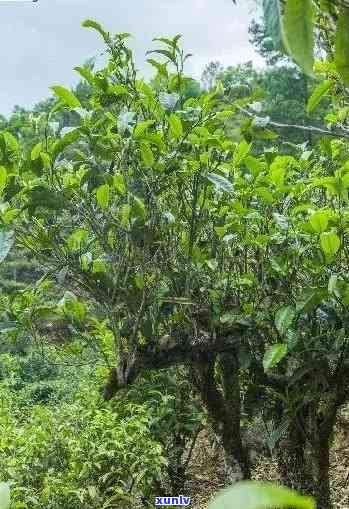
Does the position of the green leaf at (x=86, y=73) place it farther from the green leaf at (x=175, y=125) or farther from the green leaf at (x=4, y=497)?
the green leaf at (x=4, y=497)

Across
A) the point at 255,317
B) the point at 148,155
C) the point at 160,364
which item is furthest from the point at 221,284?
the point at 148,155

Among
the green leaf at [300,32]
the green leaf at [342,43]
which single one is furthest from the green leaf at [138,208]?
the green leaf at [300,32]

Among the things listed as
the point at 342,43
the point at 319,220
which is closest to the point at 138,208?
the point at 319,220

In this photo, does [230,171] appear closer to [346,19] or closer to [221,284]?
[221,284]

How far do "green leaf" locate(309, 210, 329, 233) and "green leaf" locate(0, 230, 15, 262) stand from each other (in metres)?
0.68

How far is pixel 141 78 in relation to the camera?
1.85 m

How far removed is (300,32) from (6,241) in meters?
1.16

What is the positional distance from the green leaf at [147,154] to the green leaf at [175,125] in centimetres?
9

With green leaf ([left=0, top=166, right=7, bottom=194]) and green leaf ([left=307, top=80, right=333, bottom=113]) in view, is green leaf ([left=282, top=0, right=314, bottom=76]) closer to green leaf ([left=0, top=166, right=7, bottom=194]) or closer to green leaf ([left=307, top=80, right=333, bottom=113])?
green leaf ([left=307, top=80, right=333, bottom=113])

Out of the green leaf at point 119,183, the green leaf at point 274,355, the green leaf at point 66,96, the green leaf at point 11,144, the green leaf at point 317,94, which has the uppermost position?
the green leaf at point 66,96

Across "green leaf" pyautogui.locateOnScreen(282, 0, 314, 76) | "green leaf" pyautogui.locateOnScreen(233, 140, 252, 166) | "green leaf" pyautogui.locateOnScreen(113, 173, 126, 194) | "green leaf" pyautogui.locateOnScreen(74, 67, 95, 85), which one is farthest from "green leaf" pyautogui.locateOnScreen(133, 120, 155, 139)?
"green leaf" pyautogui.locateOnScreen(282, 0, 314, 76)

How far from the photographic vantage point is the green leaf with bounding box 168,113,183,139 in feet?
5.31

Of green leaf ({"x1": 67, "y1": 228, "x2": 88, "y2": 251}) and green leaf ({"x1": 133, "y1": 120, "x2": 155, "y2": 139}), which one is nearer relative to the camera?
green leaf ({"x1": 133, "y1": 120, "x2": 155, "y2": 139})

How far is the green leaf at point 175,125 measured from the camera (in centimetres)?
162
